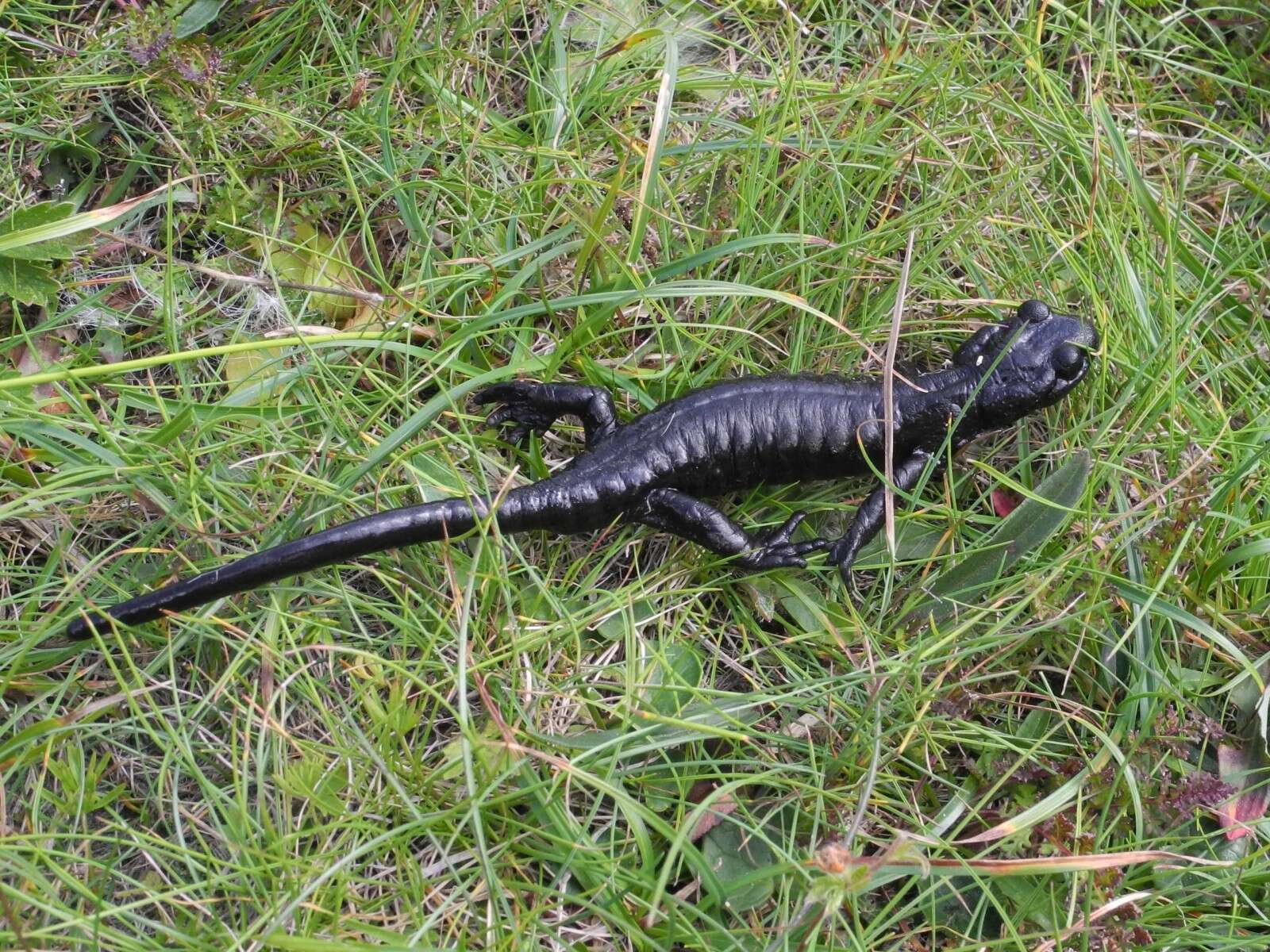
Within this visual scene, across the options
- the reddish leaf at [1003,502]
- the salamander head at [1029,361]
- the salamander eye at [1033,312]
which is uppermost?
the salamander eye at [1033,312]

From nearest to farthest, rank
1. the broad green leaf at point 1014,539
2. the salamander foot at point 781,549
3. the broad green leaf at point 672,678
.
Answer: the broad green leaf at point 672,678, the broad green leaf at point 1014,539, the salamander foot at point 781,549

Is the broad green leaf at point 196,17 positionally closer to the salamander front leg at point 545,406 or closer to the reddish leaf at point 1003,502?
the salamander front leg at point 545,406

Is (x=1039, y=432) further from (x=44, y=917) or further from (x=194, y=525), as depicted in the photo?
(x=44, y=917)

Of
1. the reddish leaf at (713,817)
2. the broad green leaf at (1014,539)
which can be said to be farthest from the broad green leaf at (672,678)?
the broad green leaf at (1014,539)

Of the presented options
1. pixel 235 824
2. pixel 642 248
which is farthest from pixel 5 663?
pixel 642 248

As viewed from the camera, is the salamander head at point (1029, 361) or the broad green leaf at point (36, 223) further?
the salamander head at point (1029, 361)
